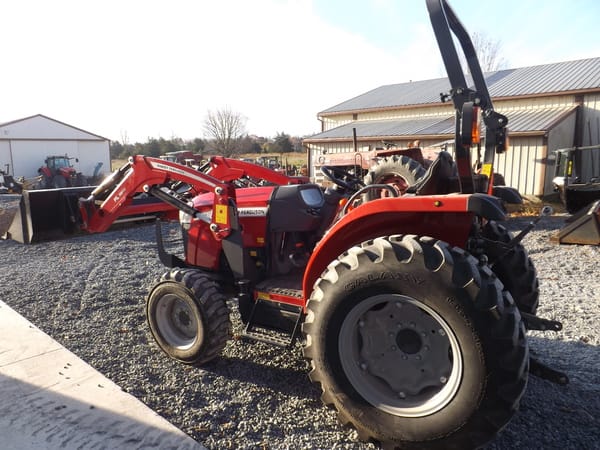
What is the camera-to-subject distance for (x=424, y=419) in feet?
7.48

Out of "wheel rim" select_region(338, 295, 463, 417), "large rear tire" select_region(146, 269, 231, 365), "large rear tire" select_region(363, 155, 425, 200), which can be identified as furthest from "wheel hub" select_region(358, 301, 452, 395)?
"large rear tire" select_region(363, 155, 425, 200)

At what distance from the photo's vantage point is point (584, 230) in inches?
299

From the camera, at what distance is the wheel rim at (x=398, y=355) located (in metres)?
2.38

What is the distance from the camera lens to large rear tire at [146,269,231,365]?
3371 millimetres

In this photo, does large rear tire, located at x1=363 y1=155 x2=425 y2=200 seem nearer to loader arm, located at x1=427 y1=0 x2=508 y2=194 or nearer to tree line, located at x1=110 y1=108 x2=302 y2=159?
loader arm, located at x1=427 y1=0 x2=508 y2=194

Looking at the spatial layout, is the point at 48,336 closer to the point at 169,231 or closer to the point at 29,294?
the point at 29,294

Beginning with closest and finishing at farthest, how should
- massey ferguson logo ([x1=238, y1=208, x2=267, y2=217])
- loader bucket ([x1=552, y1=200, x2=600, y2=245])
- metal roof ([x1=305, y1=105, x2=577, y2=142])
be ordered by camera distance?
massey ferguson logo ([x1=238, y1=208, x2=267, y2=217])
loader bucket ([x1=552, y1=200, x2=600, y2=245])
metal roof ([x1=305, y1=105, x2=577, y2=142])

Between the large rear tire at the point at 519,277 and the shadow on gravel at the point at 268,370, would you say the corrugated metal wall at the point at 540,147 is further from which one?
the large rear tire at the point at 519,277

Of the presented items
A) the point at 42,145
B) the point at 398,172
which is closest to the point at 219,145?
the point at 42,145

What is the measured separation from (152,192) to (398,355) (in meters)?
2.44

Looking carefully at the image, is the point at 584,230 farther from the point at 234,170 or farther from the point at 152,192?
the point at 152,192

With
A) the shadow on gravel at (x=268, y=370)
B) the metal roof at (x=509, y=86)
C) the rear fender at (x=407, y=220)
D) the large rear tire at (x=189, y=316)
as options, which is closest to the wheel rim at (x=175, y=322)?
the large rear tire at (x=189, y=316)

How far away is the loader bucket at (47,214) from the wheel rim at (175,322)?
1687mm

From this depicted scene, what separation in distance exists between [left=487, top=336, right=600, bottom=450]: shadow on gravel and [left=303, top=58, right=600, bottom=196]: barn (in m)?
8.31
